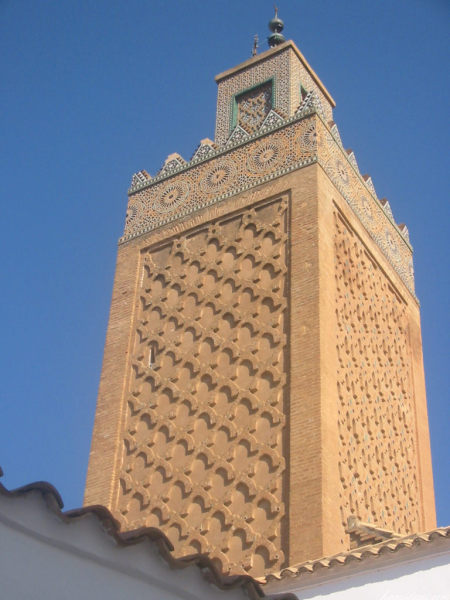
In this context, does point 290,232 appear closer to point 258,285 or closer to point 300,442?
point 258,285

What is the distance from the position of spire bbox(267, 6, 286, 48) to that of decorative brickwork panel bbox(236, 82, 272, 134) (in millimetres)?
969

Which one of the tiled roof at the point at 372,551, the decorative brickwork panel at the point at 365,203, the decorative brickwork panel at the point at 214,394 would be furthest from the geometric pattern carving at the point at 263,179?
the tiled roof at the point at 372,551

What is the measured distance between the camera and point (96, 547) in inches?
119

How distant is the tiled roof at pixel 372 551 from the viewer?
4918mm

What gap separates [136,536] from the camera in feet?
10.2

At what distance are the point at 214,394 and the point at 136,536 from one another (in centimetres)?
429

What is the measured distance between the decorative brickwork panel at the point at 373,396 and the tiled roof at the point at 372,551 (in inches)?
49.1

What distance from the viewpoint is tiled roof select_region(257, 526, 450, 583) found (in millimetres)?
4918

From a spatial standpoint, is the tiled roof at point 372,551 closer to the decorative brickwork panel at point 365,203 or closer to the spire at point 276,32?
the decorative brickwork panel at point 365,203

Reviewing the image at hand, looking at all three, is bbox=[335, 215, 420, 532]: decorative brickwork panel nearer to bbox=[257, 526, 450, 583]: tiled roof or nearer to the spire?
bbox=[257, 526, 450, 583]: tiled roof

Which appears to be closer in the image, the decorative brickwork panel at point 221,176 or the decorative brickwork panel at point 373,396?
the decorative brickwork panel at point 373,396

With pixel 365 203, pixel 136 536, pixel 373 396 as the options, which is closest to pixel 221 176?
pixel 365 203

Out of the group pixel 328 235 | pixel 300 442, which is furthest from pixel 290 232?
pixel 300 442

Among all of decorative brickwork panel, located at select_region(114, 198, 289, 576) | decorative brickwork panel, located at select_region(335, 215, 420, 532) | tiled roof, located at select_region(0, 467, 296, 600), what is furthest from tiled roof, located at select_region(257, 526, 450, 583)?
tiled roof, located at select_region(0, 467, 296, 600)
